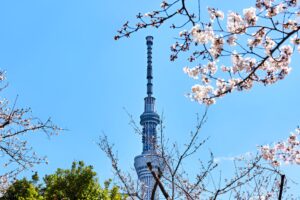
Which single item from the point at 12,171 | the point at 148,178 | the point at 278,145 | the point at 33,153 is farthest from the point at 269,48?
the point at 148,178

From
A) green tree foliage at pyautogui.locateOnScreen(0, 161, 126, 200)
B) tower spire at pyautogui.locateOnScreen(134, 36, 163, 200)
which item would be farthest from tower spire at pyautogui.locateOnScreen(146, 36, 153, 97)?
green tree foliage at pyautogui.locateOnScreen(0, 161, 126, 200)

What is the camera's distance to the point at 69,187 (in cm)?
1563

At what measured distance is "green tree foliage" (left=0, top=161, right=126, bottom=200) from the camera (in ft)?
49.4

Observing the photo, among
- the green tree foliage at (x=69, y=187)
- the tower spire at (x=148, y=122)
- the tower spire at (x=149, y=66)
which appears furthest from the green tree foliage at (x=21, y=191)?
the tower spire at (x=149, y=66)

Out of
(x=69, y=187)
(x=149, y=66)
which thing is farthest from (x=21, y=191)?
(x=149, y=66)

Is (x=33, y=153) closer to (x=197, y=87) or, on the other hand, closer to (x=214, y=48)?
(x=197, y=87)

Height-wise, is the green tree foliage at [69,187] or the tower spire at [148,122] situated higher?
the tower spire at [148,122]

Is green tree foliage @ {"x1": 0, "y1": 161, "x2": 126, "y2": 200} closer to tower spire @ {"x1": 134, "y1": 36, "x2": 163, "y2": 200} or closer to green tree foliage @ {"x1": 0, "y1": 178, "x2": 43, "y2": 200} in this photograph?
green tree foliage @ {"x1": 0, "y1": 178, "x2": 43, "y2": 200}

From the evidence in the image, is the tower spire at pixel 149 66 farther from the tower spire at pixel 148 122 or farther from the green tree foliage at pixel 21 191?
the green tree foliage at pixel 21 191

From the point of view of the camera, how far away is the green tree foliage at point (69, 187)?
15.0m

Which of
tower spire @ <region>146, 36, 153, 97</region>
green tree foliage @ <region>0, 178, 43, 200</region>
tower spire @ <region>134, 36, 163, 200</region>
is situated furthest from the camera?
tower spire @ <region>146, 36, 153, 97</region>

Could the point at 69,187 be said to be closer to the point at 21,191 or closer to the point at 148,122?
the point at 21,191

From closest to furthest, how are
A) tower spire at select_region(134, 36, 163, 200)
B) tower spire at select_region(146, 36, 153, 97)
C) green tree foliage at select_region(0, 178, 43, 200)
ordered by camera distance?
green tree foliage at select_region(0, 178, 43, 200) < tower spire at select_region(134, 36, 163, 200) < tower spire at select_region(146, 36, 153, 97)

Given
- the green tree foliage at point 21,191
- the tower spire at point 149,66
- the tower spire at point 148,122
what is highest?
the tower spire at point 149,66
